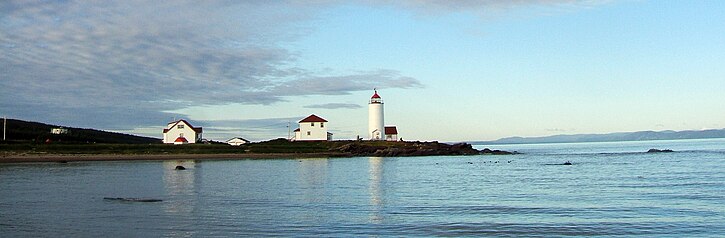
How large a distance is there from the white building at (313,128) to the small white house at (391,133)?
11.2m

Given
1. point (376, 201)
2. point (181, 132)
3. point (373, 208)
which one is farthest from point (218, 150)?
point (373, 208)

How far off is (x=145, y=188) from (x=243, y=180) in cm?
778

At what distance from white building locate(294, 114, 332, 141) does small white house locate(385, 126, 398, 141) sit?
1119 cm

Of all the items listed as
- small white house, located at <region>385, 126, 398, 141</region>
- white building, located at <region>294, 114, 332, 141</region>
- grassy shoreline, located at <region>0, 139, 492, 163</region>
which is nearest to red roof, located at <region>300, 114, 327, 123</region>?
white building, located at <region>294, 114, 332, 141</region>

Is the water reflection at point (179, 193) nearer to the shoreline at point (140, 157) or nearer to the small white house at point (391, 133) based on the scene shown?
the shoreline at point (140, 157)

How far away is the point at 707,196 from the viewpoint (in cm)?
2786

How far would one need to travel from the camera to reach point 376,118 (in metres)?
106

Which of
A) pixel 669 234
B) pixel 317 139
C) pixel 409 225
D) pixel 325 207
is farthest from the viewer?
pixel 317 139

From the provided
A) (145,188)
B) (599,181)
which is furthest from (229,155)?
(599,181)

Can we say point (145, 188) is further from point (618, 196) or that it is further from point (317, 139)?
point (317, 139)

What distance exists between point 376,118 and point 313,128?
10678 mm

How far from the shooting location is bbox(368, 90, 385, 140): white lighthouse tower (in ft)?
348

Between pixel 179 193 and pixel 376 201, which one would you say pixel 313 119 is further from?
pixel 376 201

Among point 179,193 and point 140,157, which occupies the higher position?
point 140,157
